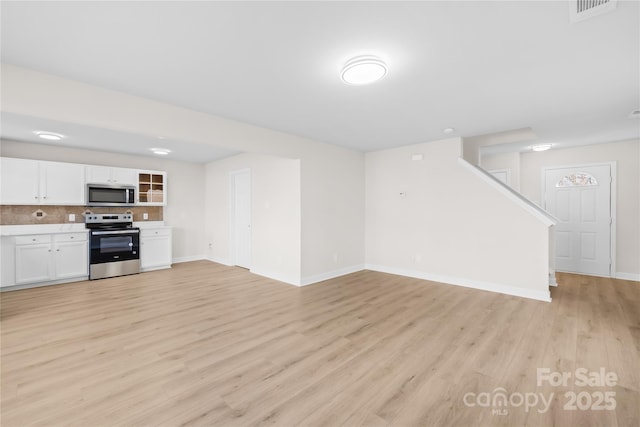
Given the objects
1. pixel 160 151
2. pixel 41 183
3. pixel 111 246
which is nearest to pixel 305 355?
pixel 111 246

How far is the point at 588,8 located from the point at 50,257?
720 cm

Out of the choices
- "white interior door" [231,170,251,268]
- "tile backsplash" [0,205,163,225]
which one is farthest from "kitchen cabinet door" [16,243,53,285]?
"white interior door" [231,170,251,268]

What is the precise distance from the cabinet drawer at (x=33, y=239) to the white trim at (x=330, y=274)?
4.42m

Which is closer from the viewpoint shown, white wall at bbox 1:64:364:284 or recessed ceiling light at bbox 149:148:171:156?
white wall at bbox 1:64:364:284

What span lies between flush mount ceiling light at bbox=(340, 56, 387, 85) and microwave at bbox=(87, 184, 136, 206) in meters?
5.37

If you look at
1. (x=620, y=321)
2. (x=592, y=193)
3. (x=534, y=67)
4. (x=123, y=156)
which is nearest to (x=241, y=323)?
(x=534, y=67)

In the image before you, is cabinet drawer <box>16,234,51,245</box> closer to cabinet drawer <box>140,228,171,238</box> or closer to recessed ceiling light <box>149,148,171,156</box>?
cabinet drawer <box>140,228,171,238</box>

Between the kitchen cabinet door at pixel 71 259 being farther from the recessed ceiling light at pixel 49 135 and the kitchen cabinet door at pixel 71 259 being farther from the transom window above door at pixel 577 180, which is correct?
the transom window above door at pixel 577 180

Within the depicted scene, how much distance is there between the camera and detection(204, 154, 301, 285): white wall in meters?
4.62

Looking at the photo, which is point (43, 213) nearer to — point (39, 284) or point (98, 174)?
point (98, 174)

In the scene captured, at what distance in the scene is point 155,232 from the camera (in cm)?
578

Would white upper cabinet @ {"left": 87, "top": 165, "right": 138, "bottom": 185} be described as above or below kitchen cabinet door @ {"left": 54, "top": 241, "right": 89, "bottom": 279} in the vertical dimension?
above

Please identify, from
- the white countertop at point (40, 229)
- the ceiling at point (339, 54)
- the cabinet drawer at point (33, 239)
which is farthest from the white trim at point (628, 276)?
the cabinet drawer at point (33, 239)

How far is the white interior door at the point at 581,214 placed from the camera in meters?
5.04
